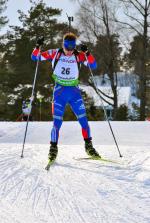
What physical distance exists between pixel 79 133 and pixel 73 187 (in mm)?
7154

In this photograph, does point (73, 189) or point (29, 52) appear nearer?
point (73, 189)

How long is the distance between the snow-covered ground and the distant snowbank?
9.63ft

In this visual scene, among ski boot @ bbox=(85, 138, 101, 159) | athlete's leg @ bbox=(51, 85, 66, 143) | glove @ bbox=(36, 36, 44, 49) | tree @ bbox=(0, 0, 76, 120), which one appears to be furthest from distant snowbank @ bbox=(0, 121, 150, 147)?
tree @ bbox=(0, 0, 76, 120)

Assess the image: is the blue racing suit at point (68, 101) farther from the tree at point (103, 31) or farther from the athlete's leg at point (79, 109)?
the tree at point (103, 31)

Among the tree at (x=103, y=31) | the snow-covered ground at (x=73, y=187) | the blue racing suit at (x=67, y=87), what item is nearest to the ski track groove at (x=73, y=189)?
the snow-covered ground at (x=73, y=187)

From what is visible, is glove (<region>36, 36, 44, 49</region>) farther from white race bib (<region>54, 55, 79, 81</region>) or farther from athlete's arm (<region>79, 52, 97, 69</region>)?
athlete's arm (<region>79, 52, 97, 69</region>)

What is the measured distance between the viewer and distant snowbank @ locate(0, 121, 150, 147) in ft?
36.7

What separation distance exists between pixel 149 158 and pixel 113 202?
249 centimetres

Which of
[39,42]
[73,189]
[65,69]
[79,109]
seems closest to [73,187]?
[73,189]

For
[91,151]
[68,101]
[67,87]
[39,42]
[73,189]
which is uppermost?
[39,42]

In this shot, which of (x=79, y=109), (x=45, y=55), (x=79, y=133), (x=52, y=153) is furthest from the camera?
(x=79, y=133)

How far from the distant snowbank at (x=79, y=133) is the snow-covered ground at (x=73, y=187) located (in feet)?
9.63

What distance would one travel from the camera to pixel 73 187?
15.8ft

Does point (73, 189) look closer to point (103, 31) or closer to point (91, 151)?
point (91, 151)
